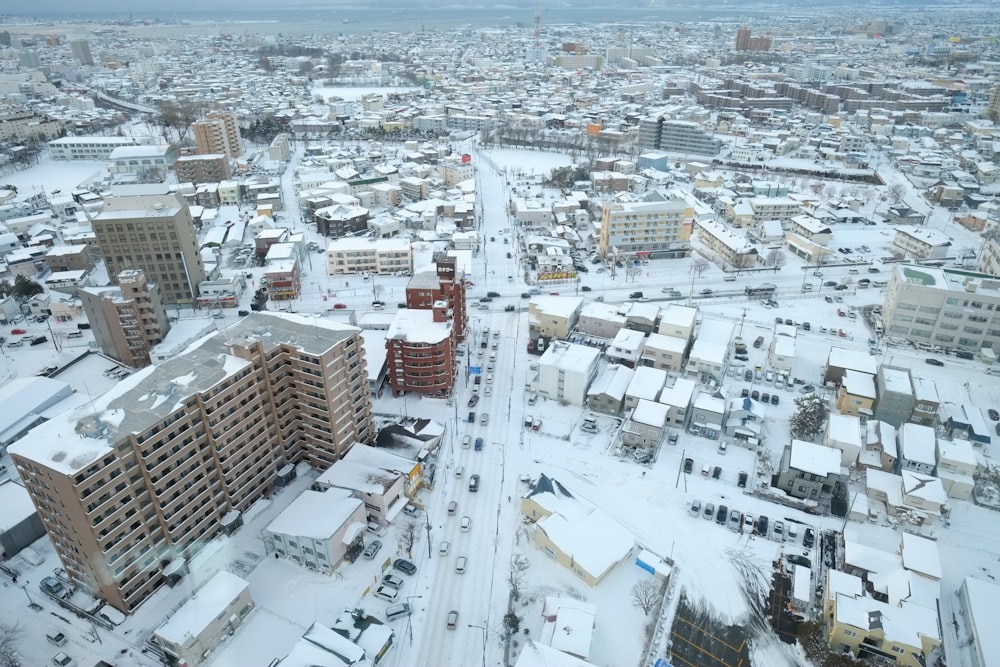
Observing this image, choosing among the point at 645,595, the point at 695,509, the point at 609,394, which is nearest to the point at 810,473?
the point at 695,509

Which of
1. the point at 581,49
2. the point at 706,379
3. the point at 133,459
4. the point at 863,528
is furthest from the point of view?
the point at 581,49

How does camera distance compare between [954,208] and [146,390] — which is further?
[954,208]

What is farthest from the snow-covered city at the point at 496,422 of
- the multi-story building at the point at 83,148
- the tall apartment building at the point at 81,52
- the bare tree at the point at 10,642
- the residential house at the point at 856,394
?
the tall apartment building at the point at 81,52

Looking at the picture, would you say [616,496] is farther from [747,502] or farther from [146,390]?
[146,390]

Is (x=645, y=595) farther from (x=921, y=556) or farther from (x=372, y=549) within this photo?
(x=372, y=549)

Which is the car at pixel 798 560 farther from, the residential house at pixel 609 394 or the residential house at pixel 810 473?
the residential house at pixel 609 394

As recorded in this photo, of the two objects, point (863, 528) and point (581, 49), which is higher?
point (581, 49)

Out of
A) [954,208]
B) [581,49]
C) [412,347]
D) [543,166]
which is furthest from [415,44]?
[412,347]

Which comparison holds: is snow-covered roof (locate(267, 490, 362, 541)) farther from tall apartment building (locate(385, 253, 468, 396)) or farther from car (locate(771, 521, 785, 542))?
car (locate(771, 521, 785, 542))
